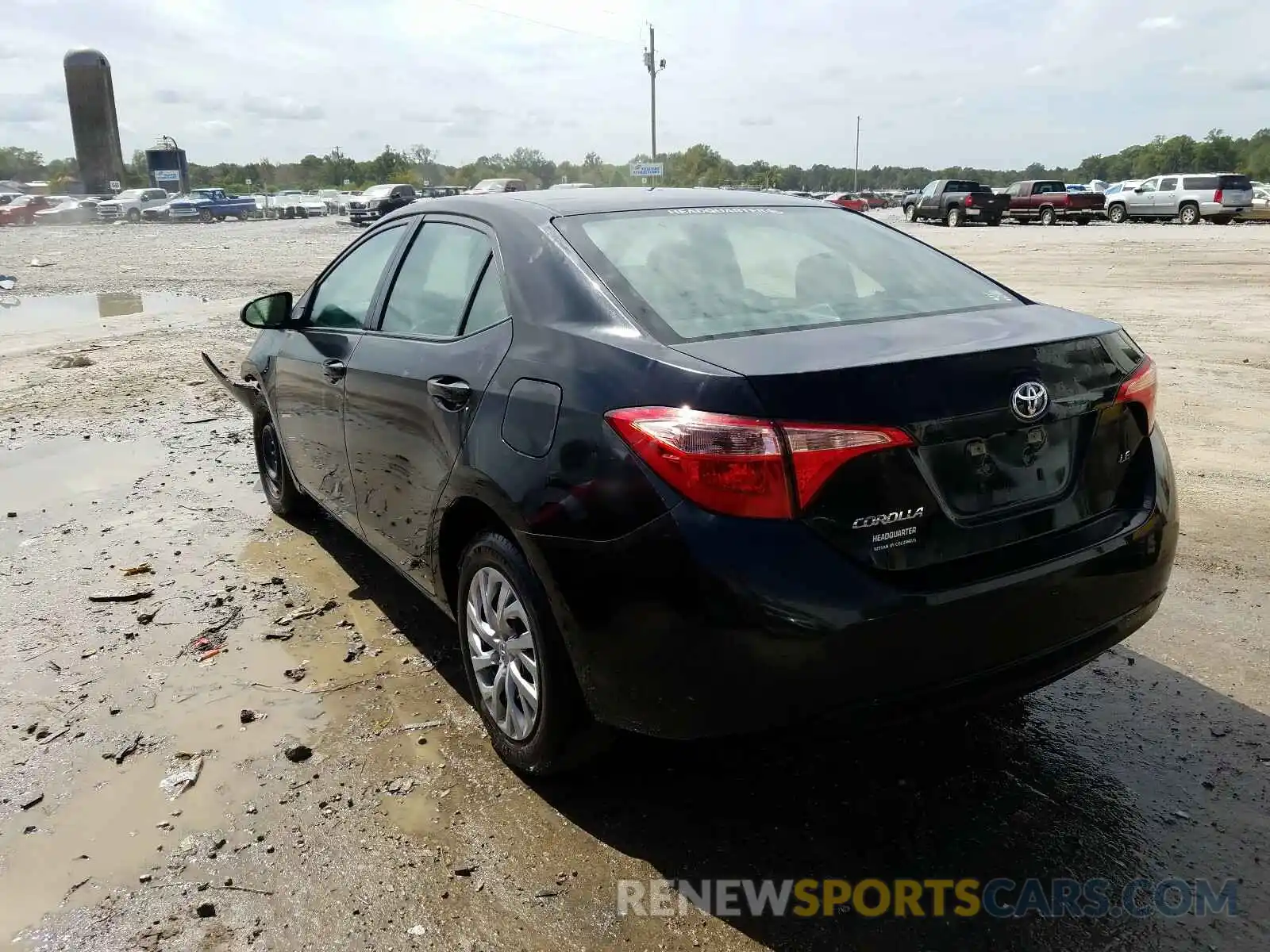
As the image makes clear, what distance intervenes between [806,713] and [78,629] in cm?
331

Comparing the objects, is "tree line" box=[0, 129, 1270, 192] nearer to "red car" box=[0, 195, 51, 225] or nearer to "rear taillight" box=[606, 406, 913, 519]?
"red car" box=[0, 195, 51, 225]

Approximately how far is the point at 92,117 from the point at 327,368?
285 feet

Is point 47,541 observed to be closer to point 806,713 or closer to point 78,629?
point 78,629

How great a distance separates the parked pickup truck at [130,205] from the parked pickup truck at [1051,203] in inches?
1714

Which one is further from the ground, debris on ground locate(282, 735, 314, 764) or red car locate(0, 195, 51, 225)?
red car locate(0, 195, 51, 225)

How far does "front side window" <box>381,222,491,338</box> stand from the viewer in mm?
3309

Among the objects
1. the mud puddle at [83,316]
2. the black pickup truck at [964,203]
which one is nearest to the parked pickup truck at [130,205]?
the mud puddle at [83,316]

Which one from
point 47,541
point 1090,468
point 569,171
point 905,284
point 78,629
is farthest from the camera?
point 569,171

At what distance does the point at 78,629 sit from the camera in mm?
4164

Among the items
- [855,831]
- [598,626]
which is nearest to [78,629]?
[598,626]

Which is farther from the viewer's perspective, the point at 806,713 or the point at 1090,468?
the point at 1090,468

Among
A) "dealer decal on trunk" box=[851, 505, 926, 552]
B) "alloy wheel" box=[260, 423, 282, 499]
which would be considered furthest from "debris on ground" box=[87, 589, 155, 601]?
"dealer decal on trunk" box=[851, 505, 926, 552]

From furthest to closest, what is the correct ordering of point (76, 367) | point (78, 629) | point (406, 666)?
point (76, 367) < point (78, 629) < point (406, 666)

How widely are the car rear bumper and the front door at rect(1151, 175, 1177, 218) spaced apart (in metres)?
37.9
